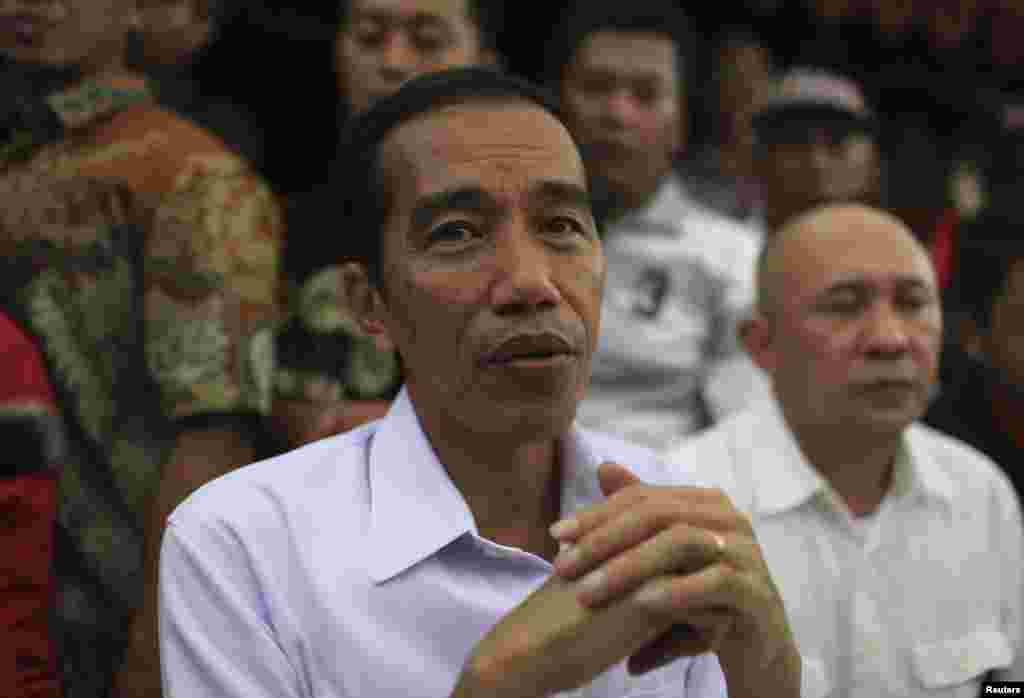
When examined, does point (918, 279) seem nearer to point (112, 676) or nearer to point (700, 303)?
point (700, 303)

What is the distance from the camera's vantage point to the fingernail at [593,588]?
1.38 m

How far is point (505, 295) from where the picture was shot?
1.65 metres

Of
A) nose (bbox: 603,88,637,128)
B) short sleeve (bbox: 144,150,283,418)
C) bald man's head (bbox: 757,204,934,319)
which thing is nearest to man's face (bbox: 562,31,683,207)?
nose (bbox: 603,88,637,128)

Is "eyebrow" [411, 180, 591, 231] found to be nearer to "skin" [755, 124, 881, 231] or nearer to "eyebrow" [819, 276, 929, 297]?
"eyebrow" [819, 276, 929, 297]

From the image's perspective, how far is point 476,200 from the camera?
66.9 inches

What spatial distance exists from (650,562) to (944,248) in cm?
354

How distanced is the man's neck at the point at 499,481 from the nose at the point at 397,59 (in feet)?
4.92

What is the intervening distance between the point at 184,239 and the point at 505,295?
0.93 metres

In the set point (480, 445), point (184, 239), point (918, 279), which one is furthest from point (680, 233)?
point (480, 445)

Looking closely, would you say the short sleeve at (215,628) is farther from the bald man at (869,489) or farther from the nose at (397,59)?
the nose at (397,59)

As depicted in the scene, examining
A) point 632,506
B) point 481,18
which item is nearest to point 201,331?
point 632,506

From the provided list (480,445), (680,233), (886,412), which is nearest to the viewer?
(480,445)

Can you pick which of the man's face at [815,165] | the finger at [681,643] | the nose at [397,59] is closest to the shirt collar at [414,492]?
the finger at [681,643]

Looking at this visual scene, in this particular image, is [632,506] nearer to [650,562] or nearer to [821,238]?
[650,562]
